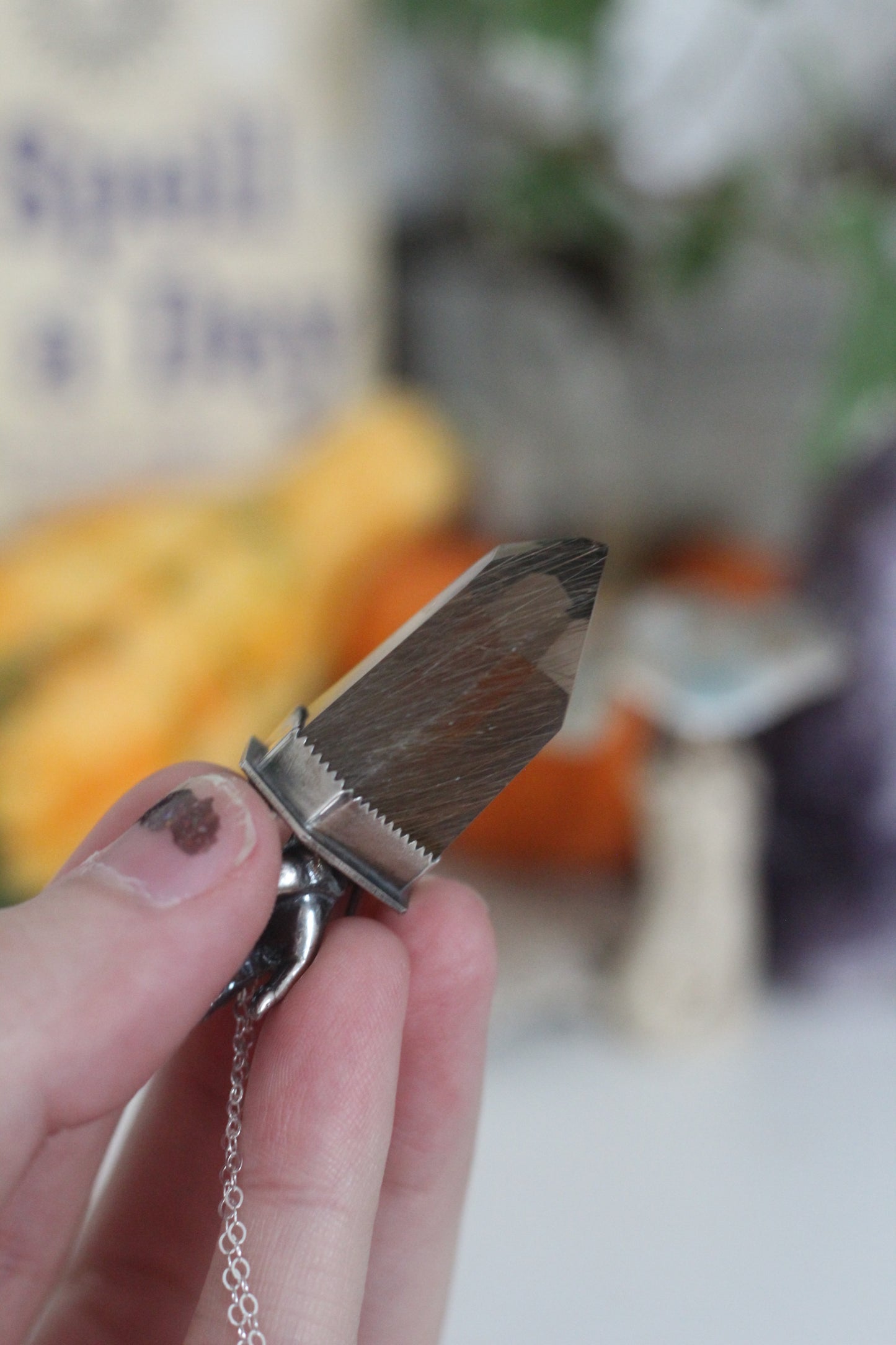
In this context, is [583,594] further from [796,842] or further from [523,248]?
[523,248]

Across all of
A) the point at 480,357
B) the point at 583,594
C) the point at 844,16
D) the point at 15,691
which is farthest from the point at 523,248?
the point at 583,594

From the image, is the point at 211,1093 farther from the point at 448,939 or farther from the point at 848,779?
the point at 848,779

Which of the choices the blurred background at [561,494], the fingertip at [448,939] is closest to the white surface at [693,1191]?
the blurred background at [561,494]

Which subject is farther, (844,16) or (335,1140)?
(844,16)

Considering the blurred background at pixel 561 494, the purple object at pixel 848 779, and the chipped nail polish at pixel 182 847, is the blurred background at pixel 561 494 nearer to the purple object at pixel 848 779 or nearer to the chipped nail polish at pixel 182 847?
the purple object at pixel 848 779

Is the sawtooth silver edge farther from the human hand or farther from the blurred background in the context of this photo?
the blurred background

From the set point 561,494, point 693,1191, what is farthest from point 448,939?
point 561,494
